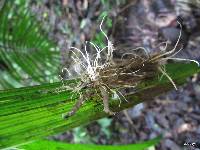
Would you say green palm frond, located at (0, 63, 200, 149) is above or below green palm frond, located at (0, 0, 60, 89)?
Answer: below

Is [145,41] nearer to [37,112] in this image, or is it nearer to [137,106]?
[137,106]

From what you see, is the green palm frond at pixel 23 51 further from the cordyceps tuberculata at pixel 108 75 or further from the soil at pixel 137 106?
the cordyceps tuberculata at pixel 108 75

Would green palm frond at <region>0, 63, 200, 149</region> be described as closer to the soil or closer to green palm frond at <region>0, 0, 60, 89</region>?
the soil

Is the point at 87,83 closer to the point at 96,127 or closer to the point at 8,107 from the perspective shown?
the point at 8,107

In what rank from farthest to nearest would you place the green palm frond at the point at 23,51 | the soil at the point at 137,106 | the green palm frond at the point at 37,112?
the soil at the point at 137,106 → the green palm frond at the point at 23,51 → the green palm frond at the point at 37,112

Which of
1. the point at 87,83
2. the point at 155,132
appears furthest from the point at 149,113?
the point at 87,83

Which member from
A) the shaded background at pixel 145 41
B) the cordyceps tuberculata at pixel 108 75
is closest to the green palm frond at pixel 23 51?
the shaded background at pixel 145 41

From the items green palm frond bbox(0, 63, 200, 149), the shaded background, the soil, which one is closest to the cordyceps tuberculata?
green palm frond bbox(0, 63, 200, 149)

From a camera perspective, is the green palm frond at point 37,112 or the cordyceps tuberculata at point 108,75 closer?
the green palm frond at point 37,112

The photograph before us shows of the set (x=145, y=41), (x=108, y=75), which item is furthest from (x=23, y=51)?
(x=108, y=75)

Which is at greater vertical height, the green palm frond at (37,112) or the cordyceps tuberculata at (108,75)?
the cordyceps tuberculata at (108,75)

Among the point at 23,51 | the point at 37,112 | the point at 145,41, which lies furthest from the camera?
the point at 145,41
